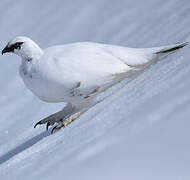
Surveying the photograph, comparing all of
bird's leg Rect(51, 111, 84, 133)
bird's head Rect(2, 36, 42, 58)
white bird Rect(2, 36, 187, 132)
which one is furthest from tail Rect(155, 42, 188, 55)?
bird's head Rect(2, 36, 42, 58)

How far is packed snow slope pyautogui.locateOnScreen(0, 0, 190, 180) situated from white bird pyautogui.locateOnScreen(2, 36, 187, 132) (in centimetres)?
9

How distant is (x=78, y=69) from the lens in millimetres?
3426

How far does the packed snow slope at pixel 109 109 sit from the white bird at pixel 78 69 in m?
0.09

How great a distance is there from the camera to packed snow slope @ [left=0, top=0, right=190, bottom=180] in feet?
6.29

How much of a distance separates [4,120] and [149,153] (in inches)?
122

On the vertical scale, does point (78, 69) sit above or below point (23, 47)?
below

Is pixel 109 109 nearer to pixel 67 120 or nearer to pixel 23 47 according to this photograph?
pixel 67 120

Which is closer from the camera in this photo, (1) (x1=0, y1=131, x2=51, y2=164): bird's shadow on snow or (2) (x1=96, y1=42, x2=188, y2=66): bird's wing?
(2) (x1=96, y1=42, x2=188, y2=66): bird's wing

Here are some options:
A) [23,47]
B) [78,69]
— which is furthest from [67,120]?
[23,47]

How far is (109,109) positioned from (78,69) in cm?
38

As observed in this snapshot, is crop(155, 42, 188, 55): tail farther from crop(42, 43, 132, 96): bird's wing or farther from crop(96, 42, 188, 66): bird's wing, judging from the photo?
crop(42, 43, 132, 96): bird's wing

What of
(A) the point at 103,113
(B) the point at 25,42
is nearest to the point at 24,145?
(B) the point at 25,42

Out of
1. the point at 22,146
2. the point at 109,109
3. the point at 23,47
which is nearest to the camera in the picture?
the point at 109,109

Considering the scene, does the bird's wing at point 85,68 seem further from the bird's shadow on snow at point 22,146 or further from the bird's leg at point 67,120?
the bird's shadow on snow at point 22,146
